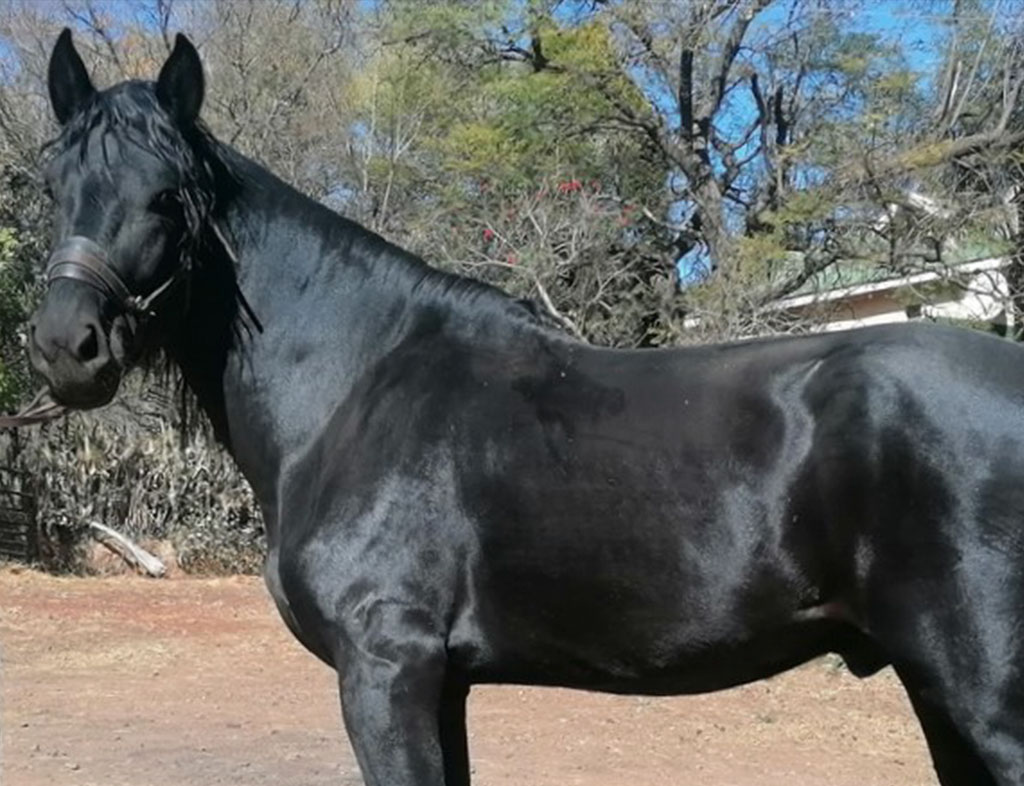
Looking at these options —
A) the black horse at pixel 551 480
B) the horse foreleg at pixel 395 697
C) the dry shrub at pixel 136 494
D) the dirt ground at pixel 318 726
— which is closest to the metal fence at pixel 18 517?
the dry shrub at pixel 136 494

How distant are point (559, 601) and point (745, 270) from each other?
11.2 meters

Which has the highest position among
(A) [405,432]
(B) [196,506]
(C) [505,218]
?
(C) [505,218]

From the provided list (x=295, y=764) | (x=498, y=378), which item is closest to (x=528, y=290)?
(x=295, y=764)

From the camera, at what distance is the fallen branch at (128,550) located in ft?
52.5

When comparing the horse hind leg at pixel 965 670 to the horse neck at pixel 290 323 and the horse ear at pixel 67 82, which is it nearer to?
the horse neck at pixel 290 323

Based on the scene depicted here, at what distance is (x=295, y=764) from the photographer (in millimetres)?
6668

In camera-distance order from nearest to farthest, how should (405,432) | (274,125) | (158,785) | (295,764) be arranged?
(405,432)
(158,785)
(295,764)
(274,125)

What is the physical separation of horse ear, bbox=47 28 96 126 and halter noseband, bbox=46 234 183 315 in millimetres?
460

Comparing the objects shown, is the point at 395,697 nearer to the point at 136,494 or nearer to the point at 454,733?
the point at 454,733

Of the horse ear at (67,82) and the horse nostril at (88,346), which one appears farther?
the horse ear at (67,82)

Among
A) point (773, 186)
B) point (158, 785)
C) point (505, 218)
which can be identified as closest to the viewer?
point (158, 785)

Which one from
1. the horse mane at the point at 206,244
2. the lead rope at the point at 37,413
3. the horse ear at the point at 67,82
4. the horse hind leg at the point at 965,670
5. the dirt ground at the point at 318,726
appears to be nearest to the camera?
the horse hind leg at the point at 965,670

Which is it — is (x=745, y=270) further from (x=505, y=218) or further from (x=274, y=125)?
(x=274, y=125)

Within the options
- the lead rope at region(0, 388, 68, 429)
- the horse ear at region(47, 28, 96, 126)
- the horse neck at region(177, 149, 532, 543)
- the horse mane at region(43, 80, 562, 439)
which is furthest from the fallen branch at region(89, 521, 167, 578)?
the horse ear at region(47, 28, 96, 126)
